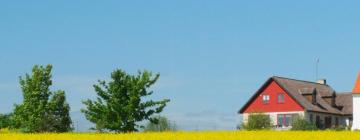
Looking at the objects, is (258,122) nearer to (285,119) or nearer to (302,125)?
(302,125)

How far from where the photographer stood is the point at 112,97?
2625 inches

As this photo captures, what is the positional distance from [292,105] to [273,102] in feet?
7.30

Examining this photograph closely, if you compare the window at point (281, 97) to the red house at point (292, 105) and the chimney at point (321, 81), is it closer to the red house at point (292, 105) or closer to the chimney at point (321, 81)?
the red house at point (292, 105)

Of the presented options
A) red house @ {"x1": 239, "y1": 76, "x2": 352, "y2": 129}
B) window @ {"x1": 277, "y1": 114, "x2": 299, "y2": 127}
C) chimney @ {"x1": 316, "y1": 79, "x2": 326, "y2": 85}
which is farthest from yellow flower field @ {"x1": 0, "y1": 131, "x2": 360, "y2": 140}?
chimney @ {"x1": 316, "y1": 79, "x2": 326, "y2": 85}

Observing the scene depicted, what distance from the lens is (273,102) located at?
9206 centimetres

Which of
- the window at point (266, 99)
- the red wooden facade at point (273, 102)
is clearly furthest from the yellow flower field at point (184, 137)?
the window at point (266, 99)

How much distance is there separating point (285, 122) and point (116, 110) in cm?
3004

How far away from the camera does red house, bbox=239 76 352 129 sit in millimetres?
90750

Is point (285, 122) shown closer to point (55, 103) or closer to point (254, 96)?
point (254, 96)

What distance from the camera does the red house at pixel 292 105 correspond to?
90.8 metres

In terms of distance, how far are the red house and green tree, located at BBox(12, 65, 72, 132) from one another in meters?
24.4

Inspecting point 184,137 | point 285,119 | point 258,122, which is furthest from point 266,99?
point 184,137

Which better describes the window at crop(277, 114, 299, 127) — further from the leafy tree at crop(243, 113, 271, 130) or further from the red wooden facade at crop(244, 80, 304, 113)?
the leafy tree at crop(243, 113, 271, 130)

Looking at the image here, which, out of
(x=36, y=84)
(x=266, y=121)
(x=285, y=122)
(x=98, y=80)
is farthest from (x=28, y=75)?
(x=285, y=122)
